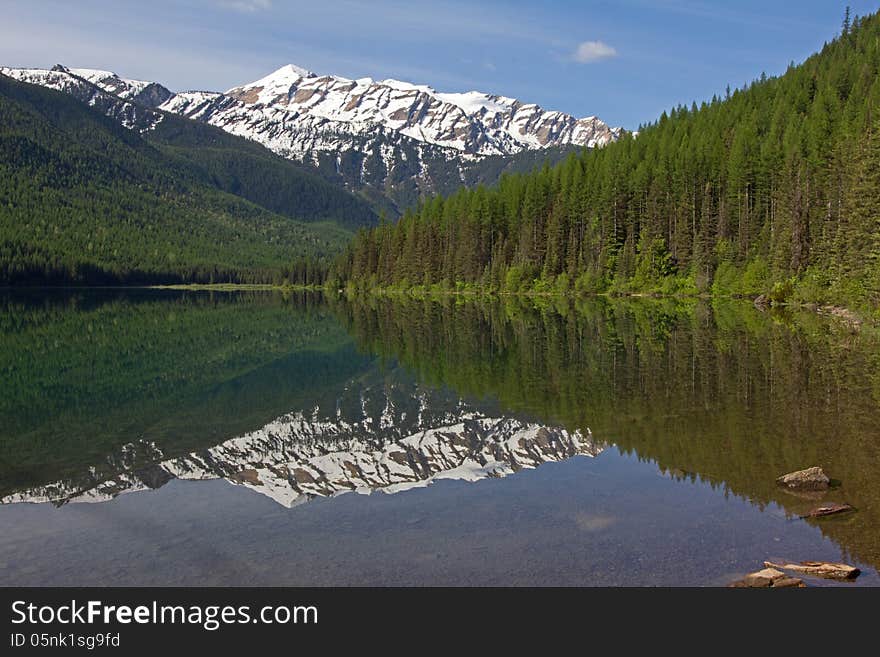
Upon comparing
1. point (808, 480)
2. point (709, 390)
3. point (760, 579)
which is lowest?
point (760, 579)

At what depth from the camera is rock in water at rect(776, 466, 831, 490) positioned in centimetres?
1527

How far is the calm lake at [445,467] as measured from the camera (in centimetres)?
1226

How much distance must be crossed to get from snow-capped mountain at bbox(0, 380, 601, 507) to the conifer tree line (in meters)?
44.7

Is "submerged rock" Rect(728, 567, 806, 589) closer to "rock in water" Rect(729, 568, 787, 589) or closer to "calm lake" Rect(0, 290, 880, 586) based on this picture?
"rock in water" Rect(729, 568, 787, 589)

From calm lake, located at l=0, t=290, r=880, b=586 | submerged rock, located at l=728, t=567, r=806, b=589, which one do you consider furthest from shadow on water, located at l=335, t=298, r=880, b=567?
submerged rock, located at l=728, t=567, r=806, b=589

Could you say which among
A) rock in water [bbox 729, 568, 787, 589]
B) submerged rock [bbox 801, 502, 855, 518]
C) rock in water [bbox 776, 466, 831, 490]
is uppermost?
rock in water [bbox 776, 466, 831, 490]

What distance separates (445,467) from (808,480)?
27.1 ft

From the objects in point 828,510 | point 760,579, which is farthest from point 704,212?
point 760,579

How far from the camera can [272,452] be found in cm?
2080

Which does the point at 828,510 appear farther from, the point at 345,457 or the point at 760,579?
the point at 345,457

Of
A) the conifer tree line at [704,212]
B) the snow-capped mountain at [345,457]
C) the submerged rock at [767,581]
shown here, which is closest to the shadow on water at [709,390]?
the submerged rock at [767,581]

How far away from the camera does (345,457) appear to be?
20.1 m
